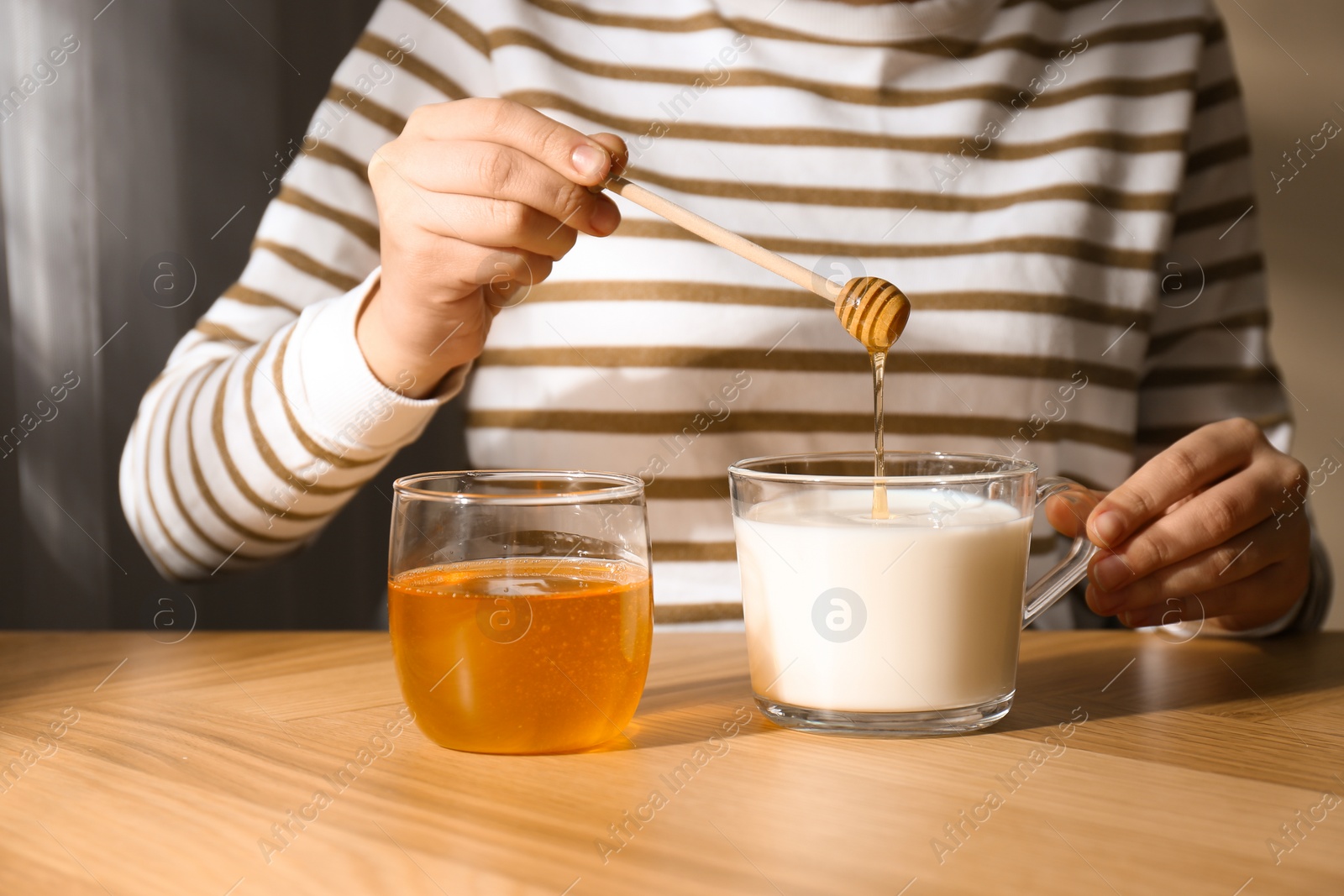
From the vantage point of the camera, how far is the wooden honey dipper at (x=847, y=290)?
0.62m

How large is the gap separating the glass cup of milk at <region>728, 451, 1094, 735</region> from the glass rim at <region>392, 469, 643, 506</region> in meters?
0.07

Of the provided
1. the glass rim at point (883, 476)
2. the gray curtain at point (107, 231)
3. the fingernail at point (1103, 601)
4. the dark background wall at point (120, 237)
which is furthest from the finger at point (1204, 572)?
the gray curtain at point (107, 231)

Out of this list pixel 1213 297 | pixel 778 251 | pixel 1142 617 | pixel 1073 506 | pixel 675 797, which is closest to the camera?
pixel 675 797

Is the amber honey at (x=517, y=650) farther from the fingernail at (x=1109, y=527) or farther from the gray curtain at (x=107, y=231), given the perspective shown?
the gray curtain at (x=107, y=231)

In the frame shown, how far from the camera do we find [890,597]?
58 centimetres

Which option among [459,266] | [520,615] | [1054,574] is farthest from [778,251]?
[520,615]

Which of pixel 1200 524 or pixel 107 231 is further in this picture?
pixel 107 231

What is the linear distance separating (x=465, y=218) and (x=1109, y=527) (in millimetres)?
470

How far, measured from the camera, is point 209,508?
1052 millimetres

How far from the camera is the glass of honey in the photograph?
547 mm

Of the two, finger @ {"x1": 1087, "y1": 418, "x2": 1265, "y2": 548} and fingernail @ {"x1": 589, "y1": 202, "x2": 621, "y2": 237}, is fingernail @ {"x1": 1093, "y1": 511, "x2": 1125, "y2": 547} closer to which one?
finger @ {"x1": 1087, "y1": 418, "x2": 1265, "y2": 548}

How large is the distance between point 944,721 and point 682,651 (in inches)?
10.6

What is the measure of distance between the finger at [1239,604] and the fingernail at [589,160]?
0.49 meters

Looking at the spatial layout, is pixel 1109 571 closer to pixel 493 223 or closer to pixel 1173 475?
pixel 1173 475
